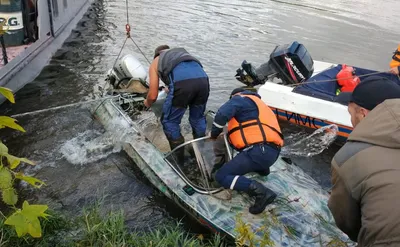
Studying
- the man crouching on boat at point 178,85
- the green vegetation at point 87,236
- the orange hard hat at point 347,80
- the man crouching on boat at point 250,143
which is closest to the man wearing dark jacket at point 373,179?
the green vegetation at point 87,236

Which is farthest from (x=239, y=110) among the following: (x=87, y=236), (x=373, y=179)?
(x=373, y=179)

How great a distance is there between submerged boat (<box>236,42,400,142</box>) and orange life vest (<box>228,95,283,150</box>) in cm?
264

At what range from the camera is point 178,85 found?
460 cm

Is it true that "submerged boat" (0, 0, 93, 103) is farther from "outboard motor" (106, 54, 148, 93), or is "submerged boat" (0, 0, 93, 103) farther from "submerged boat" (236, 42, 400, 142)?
"submerged boat" (236, 42, 400, 142)

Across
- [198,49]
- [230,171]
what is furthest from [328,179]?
[198,49]

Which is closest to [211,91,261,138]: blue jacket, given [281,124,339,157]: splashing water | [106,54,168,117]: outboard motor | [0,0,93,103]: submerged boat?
[106,54,168,117]: outboard motor

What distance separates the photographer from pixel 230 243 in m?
3.68

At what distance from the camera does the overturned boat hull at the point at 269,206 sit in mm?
3660

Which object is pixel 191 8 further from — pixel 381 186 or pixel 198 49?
pixel 381 186

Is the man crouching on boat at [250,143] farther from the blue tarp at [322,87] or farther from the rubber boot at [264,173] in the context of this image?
the blue tarp at [322,87]

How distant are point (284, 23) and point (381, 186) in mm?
15324

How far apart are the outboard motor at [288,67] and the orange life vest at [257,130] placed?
10.9 ft

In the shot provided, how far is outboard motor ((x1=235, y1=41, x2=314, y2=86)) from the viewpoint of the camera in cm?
703

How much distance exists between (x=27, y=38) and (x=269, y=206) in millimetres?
6829
